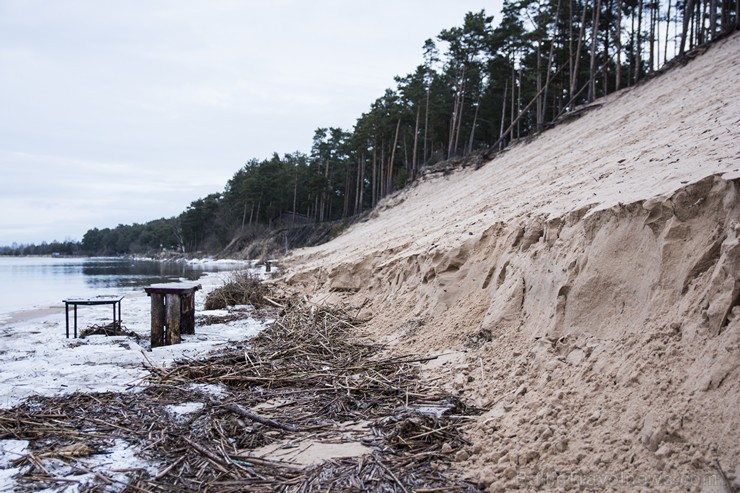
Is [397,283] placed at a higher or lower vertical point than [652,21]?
lower

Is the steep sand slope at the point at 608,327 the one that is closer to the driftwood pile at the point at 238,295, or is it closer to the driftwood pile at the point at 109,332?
the driftwood pile at the point at 109,332

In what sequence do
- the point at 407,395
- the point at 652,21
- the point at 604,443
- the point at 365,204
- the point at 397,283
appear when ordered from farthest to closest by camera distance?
the point at 365,204 < the point at 652,21 < the point at 397,283 < the point at 407,395 < the point at 604,443

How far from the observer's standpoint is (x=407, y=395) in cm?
467

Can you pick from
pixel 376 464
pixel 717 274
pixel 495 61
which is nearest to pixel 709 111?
pixel 717 274

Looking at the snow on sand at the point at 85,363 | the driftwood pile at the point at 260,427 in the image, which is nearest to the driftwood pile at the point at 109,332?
the snow on sand at the point at 85,363

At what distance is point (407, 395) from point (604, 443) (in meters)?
1.97

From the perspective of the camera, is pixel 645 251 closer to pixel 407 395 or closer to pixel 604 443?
pixel 604 443

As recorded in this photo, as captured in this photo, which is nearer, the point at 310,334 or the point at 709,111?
the point at 310,334

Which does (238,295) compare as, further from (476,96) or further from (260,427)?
(476,96)

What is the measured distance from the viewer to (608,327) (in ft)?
13.4

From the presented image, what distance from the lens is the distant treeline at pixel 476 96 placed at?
85.9 feet

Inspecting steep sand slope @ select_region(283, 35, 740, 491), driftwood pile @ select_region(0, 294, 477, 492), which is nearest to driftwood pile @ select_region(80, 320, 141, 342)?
driftwood pile @ select_region(0, 294, 477, 492)

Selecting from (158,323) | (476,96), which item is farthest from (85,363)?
(476,96)

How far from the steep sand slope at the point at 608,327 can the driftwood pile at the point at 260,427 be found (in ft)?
1.33
